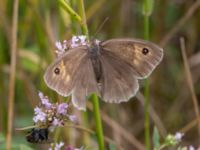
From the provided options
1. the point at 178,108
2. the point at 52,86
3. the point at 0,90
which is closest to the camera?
the point at 52,86

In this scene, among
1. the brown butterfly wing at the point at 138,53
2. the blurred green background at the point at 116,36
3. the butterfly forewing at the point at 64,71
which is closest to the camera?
the butterfly forewing at the point at 64,71

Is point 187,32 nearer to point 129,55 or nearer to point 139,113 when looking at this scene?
point 139,113

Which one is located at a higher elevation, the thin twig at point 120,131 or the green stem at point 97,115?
the thin twig at point 120,131

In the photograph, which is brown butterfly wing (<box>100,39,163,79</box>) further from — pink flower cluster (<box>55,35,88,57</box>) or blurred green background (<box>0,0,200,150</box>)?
blurred green background (<box>0,0,200,150</box>)

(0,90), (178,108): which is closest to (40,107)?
(0,90)

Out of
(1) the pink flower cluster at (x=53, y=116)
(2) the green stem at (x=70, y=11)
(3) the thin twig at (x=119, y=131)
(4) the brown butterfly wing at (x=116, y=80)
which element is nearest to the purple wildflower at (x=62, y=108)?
(1) the pink flower cluster at (x=53, y=116)

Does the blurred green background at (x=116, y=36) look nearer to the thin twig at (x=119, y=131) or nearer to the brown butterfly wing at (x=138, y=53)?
the thin twig at (x=119, y=131)

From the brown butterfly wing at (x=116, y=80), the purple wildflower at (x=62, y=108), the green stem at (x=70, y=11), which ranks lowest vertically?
the purple wildflower at (x=62, y=108)
